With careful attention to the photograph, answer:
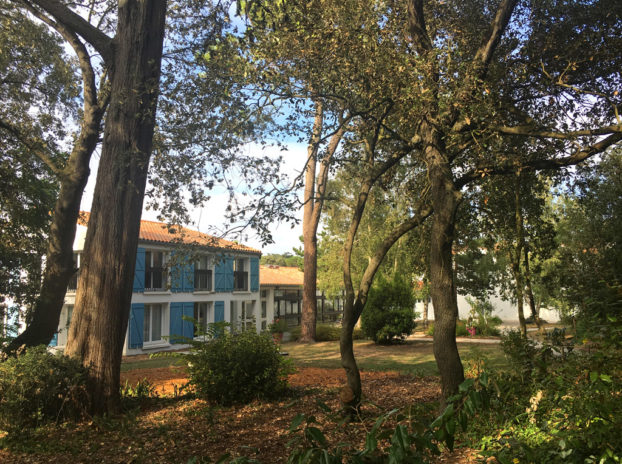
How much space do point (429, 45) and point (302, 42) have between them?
6.02ft

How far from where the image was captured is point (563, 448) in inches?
87.0

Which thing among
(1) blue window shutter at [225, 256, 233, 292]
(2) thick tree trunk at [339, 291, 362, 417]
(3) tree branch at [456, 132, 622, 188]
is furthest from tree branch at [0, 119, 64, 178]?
(1) blue window shutter at [225, 256, 233, 292]

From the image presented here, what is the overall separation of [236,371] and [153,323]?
16729 mm

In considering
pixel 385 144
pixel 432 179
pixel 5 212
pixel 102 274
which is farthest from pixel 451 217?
pixel 5 212

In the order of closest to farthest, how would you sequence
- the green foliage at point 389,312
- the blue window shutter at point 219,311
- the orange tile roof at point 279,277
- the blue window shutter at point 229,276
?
the green foliage at point 389,312
the blue window shutter at point 219,311
the blue window shutter at point 229,276
the orange tile roof at point 279,277

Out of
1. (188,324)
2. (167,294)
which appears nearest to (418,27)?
(167,294)

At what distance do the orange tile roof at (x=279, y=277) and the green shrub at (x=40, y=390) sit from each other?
24297mm

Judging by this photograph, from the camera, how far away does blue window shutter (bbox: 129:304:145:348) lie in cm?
1983

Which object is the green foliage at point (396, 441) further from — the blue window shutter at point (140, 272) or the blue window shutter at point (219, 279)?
the blue window shutter at point (219, 279)

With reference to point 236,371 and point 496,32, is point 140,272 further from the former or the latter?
point 496,32

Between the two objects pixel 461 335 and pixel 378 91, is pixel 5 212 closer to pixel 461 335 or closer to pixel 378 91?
pixel 378 91

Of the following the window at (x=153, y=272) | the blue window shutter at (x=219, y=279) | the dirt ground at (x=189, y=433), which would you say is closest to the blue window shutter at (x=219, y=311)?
the blue window shutter at (x=219, y=279)

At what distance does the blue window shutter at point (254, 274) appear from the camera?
28125 mm

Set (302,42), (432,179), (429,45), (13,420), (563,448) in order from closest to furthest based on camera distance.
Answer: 1. (563,448)
2. (13,420)
3. (432,179)
4. (429,45)
5. (302,42)
